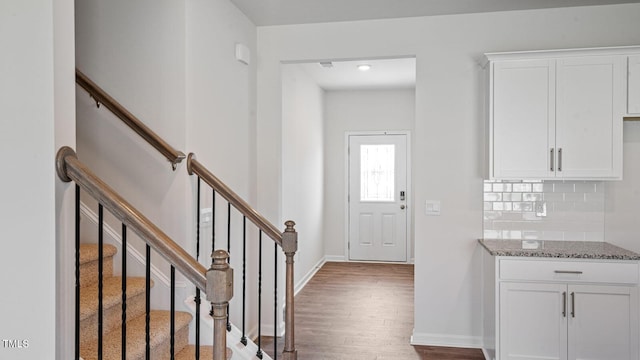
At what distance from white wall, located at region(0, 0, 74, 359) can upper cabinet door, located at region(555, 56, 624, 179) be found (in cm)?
322

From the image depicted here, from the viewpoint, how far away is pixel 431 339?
3873 mm

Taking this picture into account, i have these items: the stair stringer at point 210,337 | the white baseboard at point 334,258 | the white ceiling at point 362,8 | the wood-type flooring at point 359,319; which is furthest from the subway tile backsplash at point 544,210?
the white baseboard at point 334,258

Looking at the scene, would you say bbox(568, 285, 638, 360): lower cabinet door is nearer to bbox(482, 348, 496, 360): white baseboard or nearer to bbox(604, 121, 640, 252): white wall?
bbox(482, 348, 496, 360): white baseboard

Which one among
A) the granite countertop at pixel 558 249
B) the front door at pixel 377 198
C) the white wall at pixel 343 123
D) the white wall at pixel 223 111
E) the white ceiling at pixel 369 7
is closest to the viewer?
the white wall at pixel 223 111

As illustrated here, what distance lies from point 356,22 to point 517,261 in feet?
7.58

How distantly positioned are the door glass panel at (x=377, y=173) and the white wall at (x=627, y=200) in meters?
4.02

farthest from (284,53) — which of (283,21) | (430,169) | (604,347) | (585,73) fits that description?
(604,347)

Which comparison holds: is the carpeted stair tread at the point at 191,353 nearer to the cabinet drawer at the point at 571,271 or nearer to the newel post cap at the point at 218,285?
the newel post cap at the point at 218,285

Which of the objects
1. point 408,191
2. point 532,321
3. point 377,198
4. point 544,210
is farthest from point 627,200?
point 377,198

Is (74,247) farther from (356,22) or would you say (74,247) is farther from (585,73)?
(585,73)

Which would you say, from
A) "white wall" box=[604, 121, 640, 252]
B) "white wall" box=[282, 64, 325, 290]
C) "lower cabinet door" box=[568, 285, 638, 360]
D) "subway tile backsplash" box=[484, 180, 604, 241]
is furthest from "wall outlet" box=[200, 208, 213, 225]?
"white wall" box=[604, 121, 640, 252]

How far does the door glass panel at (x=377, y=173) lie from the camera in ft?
24.7

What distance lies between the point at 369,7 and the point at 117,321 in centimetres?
282

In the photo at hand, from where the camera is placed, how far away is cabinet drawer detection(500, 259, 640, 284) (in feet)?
10.1
